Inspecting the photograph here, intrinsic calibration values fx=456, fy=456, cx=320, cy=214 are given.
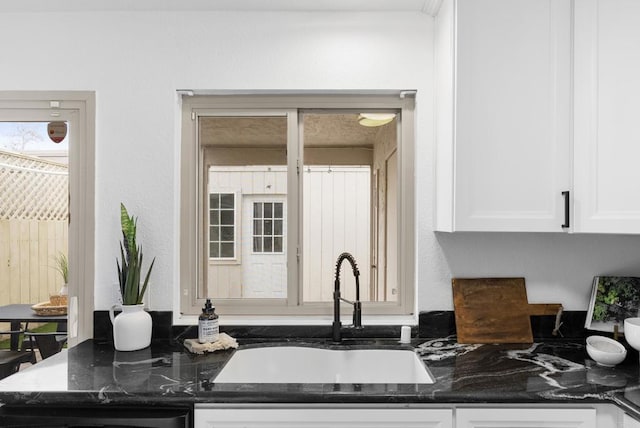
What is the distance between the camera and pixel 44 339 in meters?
2.13

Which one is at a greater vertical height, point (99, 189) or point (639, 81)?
point (639, 81)

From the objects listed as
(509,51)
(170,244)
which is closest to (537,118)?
(509,51)

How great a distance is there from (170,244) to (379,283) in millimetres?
1007

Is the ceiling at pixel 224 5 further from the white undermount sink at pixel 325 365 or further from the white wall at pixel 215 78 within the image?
the white undermount sink at pixel 325 365

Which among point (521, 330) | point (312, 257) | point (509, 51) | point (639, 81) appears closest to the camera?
point (639, 81)

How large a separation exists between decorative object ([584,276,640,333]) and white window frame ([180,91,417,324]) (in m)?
0.79

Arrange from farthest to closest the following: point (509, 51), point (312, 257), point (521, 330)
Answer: point (312, 257) < point (521, 330) < point (509, 51)

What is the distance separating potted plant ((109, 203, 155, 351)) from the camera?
1.89m

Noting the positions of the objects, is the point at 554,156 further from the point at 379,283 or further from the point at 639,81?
the point at 379,283

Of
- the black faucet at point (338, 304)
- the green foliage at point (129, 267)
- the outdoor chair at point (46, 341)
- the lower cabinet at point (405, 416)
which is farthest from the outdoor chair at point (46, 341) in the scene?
the black faucet at point (338, 304)

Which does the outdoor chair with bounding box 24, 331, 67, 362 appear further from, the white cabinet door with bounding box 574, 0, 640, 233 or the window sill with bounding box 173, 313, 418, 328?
the white cabinet door with bounding box 574, 0, 640, 233

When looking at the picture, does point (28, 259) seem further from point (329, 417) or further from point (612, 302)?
point (612, 302)

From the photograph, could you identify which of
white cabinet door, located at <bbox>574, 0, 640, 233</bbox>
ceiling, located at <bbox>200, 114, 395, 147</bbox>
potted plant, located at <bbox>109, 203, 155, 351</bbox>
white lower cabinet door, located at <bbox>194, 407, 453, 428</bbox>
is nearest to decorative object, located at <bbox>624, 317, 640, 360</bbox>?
white cabinet door, located at <bbox>574, 0, 640, 233</bbox>

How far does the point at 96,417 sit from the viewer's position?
1.43 metres
